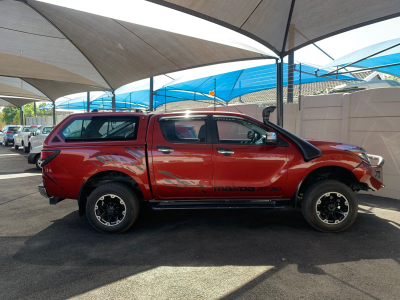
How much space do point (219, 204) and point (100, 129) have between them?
2.23m

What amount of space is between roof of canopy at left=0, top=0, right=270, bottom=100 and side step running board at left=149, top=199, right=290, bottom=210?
22.2 ft

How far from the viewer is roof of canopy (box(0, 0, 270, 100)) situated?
1080 cm

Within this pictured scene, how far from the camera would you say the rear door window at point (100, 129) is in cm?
486

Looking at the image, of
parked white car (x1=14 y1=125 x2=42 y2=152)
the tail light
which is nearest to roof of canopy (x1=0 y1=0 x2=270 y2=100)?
parked white car (x1=14 y1=125 x2=42 y2=152)

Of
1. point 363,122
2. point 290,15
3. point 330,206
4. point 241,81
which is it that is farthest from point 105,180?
point 241,81

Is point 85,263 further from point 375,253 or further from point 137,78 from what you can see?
point 137,78

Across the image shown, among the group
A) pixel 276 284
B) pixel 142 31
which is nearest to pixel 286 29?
pixel 142 31

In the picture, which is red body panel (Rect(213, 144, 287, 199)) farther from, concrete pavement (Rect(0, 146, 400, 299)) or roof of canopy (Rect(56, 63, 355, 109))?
roof of canopy (Rect(56, 63, 355, 109))

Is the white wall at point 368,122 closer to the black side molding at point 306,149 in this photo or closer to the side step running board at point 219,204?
the black side molding at point 306,149

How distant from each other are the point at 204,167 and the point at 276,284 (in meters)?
2.00

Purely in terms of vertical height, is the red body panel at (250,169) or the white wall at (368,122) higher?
the white wall at (368,122)

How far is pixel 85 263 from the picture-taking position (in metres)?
3.70

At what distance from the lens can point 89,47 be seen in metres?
13.5

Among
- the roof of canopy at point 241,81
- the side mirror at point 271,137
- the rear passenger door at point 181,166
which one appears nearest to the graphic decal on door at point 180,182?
the rear passenger door at point 181,166
